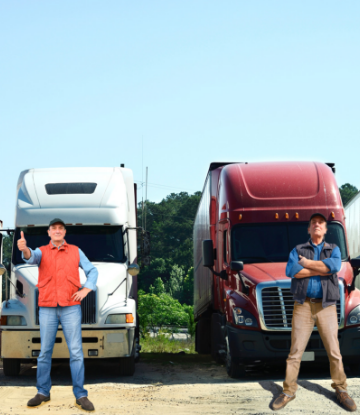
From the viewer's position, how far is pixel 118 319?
462 inches

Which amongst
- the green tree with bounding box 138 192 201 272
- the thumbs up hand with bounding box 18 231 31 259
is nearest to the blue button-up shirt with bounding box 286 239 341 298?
the thumbs up hand with bounding box 18 231 31 259

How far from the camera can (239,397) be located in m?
8.99

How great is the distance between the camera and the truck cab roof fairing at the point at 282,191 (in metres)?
12.2

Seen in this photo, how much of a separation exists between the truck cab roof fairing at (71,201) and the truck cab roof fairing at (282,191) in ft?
6.83

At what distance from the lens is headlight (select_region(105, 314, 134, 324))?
38.4 feet

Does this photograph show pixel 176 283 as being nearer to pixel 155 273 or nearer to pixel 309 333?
pixel 155 273

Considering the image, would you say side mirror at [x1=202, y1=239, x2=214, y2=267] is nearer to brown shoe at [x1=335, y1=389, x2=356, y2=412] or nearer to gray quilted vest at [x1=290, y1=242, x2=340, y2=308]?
gray quilted vest at [x1=290, y1=242, x2=340, y2=308]

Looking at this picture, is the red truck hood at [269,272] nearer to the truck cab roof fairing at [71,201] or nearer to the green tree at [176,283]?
the truck cab roof fairing at [71,201]

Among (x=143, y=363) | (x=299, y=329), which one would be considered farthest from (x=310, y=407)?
(x=143, y=363)

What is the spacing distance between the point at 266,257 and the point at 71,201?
147 inches

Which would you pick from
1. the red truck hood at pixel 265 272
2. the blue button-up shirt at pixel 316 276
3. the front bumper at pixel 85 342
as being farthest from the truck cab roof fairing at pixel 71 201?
the blue button-up shirt at pixel 316 276

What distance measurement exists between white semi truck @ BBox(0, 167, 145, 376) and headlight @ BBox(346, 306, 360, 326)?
3.68 m

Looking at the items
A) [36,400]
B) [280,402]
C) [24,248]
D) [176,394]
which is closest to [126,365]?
[176,394]

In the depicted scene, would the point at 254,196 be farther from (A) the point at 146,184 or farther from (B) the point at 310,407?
(A) the point at 146,184
